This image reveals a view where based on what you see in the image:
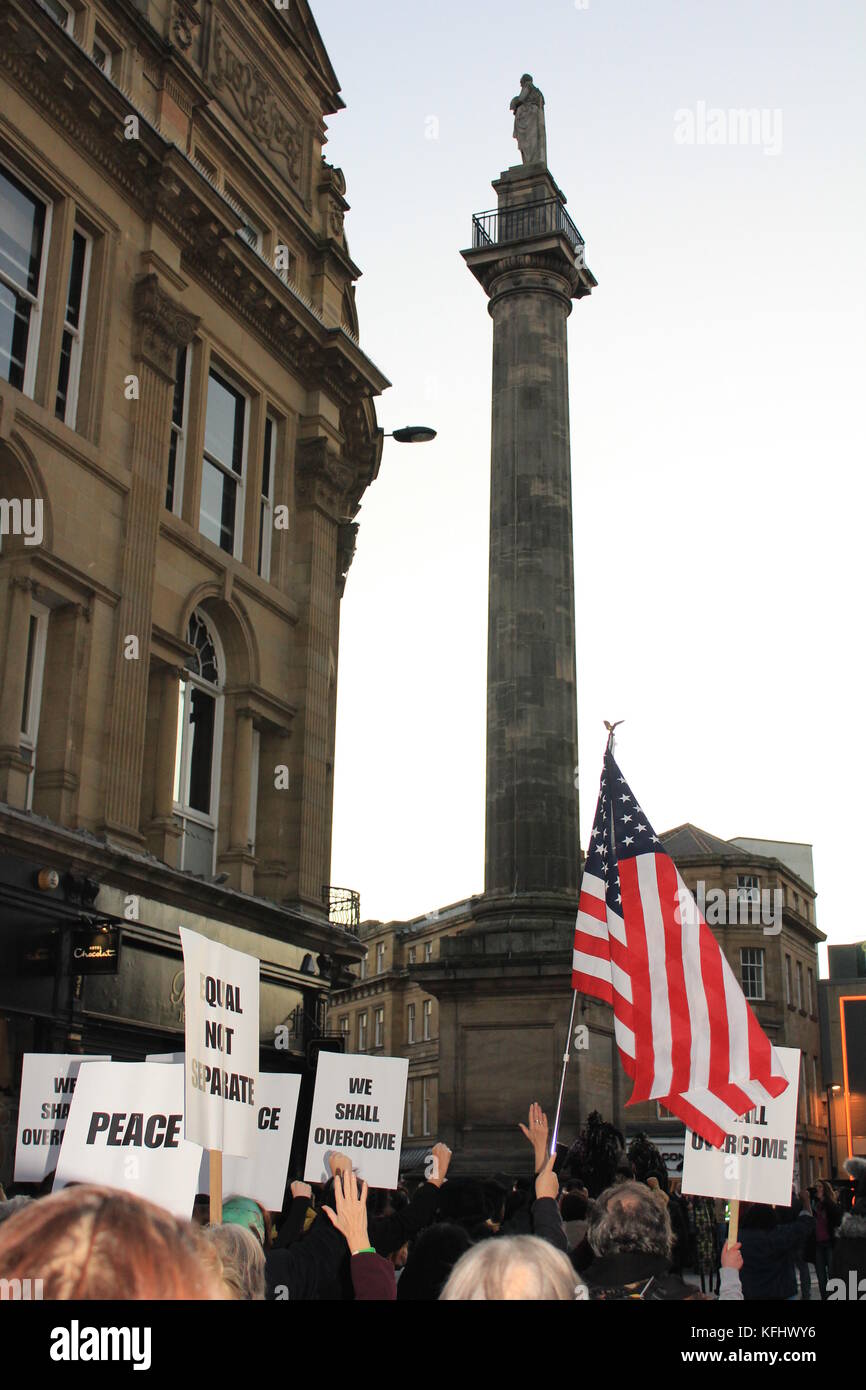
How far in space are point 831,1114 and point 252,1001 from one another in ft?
231

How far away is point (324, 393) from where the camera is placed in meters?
26.2

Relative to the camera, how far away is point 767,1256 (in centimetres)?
1091

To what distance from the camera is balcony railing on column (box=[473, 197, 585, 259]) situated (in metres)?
33.8

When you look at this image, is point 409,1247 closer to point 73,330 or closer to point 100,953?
point 100,953

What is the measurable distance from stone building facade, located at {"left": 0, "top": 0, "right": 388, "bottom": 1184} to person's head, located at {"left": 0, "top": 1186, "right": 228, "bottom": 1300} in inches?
579

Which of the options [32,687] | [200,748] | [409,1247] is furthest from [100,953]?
[409,1247]

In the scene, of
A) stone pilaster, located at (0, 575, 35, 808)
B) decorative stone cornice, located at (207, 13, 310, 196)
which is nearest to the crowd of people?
stone pilaster, located at (0, 575, 35, 808)

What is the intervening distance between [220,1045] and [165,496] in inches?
607

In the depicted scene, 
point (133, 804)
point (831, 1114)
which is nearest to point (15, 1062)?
point (133, 804)

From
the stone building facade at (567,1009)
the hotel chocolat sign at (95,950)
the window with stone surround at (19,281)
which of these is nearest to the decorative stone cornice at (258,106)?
the window with stone surround at (19,281)

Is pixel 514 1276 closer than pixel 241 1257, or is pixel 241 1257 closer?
pixel 514 1276

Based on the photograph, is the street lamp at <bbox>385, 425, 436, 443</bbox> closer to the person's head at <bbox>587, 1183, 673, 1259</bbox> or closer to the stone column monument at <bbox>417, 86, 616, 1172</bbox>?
the stone column monument at <bbox>417, 86, 616, 1172</bbox>

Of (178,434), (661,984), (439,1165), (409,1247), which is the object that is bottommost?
(409,1247)
